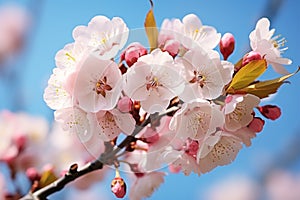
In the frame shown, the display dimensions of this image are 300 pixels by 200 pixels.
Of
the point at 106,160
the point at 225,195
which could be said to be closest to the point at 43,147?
the point at 106,160

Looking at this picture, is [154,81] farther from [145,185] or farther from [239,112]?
[145,185]

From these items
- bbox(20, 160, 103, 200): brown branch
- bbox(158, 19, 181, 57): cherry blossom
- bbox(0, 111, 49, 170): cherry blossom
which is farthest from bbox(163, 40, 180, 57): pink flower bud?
bbox(0, 111, 49, 170): cherry blossom

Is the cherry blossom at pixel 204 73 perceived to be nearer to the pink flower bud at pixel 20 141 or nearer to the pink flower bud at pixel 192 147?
the pink flower bud at pixel 192 147

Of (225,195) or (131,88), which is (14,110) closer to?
(131,88)

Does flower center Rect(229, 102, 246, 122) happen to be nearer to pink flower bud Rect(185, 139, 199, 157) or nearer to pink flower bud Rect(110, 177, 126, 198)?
pink flower bud Rect(185, 139, 199, 157)

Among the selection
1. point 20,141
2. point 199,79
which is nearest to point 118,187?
point 199,79

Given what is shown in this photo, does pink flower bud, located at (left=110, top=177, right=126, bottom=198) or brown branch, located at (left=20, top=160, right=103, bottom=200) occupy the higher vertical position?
brown branch, located at (left=20, top=160, right=103, bottom=200)
